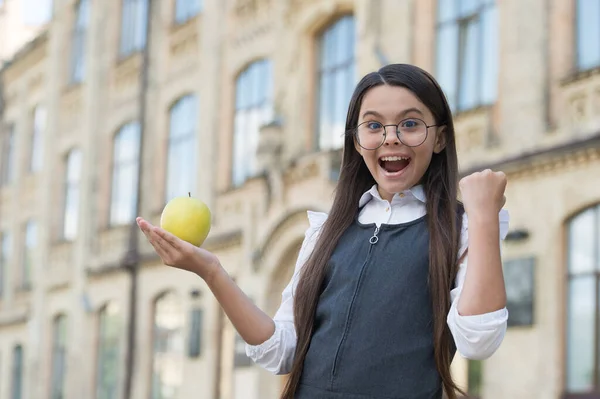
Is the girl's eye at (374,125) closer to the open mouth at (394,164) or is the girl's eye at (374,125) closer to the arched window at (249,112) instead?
the open mouth at (394,164)

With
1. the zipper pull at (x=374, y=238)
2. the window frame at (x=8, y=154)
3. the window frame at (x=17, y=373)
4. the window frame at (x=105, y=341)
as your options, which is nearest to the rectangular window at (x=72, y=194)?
the window frame at (x=105, y=341)

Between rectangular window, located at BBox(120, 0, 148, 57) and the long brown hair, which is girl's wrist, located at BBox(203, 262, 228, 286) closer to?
the long brown hair

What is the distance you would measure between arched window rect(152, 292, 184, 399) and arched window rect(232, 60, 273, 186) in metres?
2.79

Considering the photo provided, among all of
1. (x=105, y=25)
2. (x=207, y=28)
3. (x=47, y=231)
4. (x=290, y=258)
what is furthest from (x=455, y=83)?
(x=47, y=231)

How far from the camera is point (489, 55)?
43.5 ft

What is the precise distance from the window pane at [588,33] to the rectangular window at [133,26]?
11876 mm

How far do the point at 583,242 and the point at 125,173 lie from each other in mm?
12846

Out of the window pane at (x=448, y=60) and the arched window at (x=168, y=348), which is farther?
the arched window at (x=168, y=348)

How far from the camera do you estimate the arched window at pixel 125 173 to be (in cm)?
2233

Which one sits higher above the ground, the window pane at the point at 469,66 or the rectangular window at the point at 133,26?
the rectangular window at the point at 133,26

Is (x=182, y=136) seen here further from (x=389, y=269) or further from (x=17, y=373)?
(x=389, y=269)

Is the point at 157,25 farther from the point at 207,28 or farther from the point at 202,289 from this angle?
the point at 202,289

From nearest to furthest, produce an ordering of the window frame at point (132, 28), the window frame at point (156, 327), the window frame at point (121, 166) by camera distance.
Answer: the window frame at point (156, 327) → the window frame at point (121, 166) → the window frame at point (132, 28)

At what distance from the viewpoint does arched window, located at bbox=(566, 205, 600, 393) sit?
11430 mm
